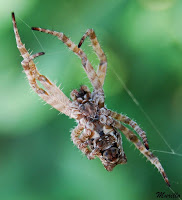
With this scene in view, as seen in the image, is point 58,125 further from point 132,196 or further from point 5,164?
point 132,196

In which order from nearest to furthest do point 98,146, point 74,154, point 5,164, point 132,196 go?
point 98,146 < point 132,196 < point 74,154 < point 5,164

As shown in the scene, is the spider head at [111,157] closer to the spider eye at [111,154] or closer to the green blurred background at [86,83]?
the spider eye at [111,154]

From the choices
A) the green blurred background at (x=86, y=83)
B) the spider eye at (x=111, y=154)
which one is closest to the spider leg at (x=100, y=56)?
the spider eye at (x=111, y=154)

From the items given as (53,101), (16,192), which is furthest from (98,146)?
(16,192)

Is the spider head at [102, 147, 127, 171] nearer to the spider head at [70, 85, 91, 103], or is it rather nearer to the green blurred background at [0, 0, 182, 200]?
the spider head at [70, 85, 91, 103]

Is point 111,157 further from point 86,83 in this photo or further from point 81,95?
point 86,83

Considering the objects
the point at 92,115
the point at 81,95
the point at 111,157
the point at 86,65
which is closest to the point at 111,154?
the point at 111,157

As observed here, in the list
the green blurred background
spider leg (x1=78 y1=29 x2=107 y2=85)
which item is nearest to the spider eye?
spider leg (x1=78 y1=29 x2=107 y2=85)
